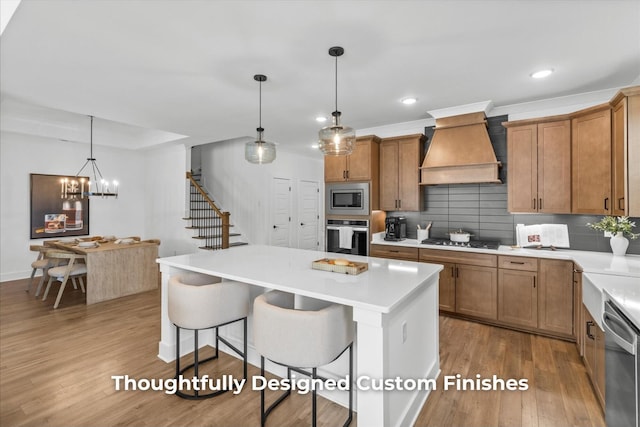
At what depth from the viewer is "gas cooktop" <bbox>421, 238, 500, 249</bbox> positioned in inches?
142

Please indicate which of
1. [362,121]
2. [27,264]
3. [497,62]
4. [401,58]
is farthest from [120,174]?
[497,62]

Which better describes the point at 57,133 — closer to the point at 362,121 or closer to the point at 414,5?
the point at 362,121

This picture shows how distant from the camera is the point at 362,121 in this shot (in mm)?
4348

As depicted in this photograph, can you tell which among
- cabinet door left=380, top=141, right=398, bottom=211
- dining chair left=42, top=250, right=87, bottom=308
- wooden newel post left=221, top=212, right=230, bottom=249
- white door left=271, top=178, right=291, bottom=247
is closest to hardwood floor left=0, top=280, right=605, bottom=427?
dining chair left=42, top=250, right=87, bottom=308

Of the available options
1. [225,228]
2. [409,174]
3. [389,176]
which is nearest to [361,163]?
[389,176]

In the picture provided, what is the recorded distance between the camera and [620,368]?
63.8 inches

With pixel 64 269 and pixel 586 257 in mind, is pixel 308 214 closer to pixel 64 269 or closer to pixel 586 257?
pixel 64 269

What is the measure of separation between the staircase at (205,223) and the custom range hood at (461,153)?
3.83 m

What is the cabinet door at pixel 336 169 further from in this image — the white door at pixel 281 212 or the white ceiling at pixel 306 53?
the white door at pixel 281 212

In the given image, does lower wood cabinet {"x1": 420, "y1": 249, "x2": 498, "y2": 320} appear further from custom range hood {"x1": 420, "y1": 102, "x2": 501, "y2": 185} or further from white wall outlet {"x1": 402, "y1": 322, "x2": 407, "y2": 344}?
white wall outlet {"x1": 402, "y1": 322, "x2": 407, "y2": 344}

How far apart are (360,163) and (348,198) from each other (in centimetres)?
54

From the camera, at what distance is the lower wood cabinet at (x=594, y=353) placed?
1995mm

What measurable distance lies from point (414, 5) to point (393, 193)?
2746 millimetres

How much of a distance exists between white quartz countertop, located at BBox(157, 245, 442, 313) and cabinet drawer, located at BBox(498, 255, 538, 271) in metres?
1.53
